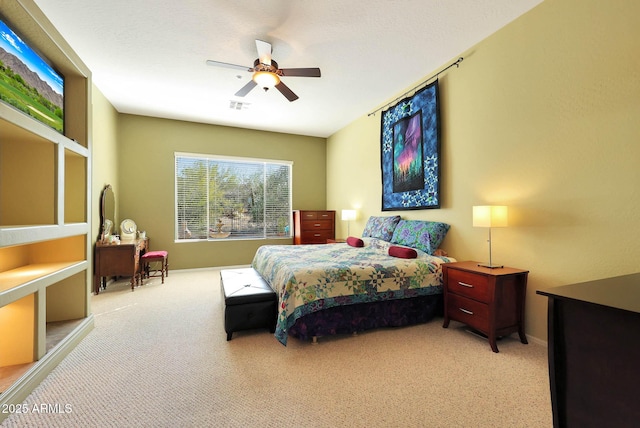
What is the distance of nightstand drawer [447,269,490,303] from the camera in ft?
7.71

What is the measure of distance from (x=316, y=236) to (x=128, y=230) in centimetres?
354

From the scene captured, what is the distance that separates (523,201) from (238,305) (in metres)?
2.94

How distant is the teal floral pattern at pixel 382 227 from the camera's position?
401cm

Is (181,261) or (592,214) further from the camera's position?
(181,261)

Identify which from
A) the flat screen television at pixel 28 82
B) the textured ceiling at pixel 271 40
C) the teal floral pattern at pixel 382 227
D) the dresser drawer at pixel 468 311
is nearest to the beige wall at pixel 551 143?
the textured ceiling at pixel 271 40

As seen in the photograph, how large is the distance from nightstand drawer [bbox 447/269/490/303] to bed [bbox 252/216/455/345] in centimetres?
21

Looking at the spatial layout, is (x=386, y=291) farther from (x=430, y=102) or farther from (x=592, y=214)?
(x=430, y=102)

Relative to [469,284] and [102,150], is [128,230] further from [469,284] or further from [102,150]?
[469,284]

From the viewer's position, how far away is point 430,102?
3.54 metres

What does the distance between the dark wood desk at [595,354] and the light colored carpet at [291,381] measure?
0.64 m

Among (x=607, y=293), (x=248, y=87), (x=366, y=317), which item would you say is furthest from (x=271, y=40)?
(x=607, y=293)

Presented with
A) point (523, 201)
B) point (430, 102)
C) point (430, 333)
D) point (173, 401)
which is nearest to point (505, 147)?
point (523, 201)

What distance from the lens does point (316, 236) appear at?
588 centimetres

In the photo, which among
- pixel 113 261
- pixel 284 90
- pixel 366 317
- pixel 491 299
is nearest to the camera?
pixel 491 299
